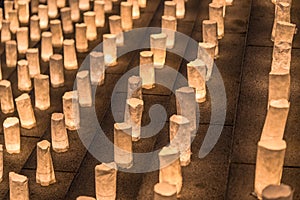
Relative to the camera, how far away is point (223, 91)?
4.47 meters

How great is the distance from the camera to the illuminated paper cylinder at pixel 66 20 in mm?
5883

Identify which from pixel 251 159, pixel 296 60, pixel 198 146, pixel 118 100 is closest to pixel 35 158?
pixel 118 100

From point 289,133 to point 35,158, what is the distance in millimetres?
1508

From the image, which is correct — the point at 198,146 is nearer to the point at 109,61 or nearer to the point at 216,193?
the point at 216,193

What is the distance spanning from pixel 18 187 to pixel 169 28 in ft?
6.18

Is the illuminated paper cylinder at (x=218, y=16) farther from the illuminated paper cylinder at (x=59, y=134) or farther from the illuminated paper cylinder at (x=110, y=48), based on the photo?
the illuminated paper cylinder at (x=59, y=134)

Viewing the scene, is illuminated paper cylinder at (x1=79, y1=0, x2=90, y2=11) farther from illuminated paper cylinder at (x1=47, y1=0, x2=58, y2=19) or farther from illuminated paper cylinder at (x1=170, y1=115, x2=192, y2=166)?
illuminated paper cylinder at (x1=170, y1=115, x2=192, y2=166)

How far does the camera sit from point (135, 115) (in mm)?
4250

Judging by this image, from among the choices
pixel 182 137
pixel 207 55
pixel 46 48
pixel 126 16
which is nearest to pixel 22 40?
pixel 46 48

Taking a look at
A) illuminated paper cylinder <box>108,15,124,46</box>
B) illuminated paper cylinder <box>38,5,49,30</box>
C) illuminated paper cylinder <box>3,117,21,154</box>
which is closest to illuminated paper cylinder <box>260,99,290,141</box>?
illuminated paper cylinder <box>3,117,21,154</box>

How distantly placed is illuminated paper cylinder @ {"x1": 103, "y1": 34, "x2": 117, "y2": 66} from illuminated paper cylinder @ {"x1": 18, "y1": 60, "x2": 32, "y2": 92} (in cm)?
56

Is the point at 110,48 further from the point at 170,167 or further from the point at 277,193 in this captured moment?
the point at 277,193

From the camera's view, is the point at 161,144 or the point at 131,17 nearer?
the point at 161,144

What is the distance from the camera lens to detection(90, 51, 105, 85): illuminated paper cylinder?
16.4 ft
